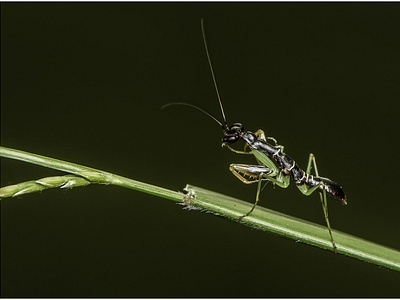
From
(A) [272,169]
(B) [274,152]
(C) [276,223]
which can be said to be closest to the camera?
(C) [276,223]

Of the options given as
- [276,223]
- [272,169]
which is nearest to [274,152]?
[272,169]

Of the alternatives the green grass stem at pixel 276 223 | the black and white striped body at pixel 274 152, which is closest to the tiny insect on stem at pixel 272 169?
the black and white striped body at pixel 274 152

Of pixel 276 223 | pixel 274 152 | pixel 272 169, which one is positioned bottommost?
pixel 276 223

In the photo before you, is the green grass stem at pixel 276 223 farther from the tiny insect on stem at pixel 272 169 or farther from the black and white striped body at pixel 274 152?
the black and white striped body at pixel 274 152

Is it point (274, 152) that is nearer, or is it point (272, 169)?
point (272, 169)

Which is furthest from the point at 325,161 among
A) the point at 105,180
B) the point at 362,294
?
the point at 105,180

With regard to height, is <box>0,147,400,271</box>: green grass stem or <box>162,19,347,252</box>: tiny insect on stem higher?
<box>162,19,347,252</box>: tiny insect on stem

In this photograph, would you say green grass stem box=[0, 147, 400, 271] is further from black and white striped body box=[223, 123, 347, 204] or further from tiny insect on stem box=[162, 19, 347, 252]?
black and white striped body box=[223, 123, 347, 204]

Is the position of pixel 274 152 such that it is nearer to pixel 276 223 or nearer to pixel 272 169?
pixel 272 169

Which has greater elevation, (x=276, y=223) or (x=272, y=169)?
(x=272, y=169)

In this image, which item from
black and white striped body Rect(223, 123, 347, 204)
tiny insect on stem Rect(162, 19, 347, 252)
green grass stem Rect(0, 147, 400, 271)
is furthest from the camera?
black and white striped body Rect(223, 123, 347, 204)

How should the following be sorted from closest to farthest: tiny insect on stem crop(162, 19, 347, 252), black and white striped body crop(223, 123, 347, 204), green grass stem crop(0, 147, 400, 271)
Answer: green grass stem crop(0, 147, 400, 271), tiny insect on stem crop(162, 19, 347, 252), black and white striped body crop(223, 123, 347, 204)

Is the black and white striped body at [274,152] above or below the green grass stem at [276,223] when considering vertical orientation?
above

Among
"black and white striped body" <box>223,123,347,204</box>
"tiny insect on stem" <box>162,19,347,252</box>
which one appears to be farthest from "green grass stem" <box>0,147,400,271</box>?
"black and white striped body" <box>223,123,347,204</box>
